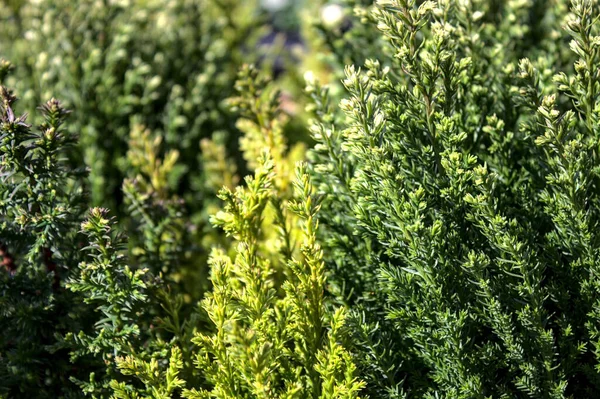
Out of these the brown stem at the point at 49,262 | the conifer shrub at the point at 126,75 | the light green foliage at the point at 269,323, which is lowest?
the light green foliage at the point at 269,323

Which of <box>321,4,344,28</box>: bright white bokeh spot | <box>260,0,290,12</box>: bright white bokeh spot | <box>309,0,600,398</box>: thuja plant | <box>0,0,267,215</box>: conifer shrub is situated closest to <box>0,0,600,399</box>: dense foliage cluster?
<box>309,0,600,398</box>: thuja plant

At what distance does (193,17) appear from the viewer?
362 cm

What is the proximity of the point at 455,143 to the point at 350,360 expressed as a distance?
0.63m

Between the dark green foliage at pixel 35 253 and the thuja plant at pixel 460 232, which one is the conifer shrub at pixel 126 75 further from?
the thuja plant at pixel 460 232

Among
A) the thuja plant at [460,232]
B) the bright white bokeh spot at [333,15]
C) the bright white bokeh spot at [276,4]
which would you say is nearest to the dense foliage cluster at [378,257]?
the thuja plant at [460,232]

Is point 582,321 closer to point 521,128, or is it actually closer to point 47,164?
point 521,128

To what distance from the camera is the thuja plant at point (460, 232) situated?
1540 mm

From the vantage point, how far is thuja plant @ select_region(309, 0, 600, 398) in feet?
5.05

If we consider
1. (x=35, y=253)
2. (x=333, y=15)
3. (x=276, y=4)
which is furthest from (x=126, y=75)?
(x=276, y=4)

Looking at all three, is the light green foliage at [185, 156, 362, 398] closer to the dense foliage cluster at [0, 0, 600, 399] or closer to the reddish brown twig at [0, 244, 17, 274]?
the dense foliage cluster at [0, 0, 600, 399]

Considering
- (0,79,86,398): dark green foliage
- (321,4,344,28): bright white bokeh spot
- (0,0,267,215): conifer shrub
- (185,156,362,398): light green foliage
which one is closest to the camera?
(185,156,362,398): light green foliage

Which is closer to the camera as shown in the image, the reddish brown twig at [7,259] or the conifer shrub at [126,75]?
the reddish brown twig at [7,259]

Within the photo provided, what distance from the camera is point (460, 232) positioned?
1.68 meters

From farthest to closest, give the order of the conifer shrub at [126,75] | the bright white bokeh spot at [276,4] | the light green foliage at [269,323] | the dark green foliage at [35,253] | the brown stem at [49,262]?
the bright white bokeh spot at [276,4] → the conifer shrub at [126,75] → the brown stem at [49,262] → the dark green foliage at [35,253] → the light green foliage at [269,323]
